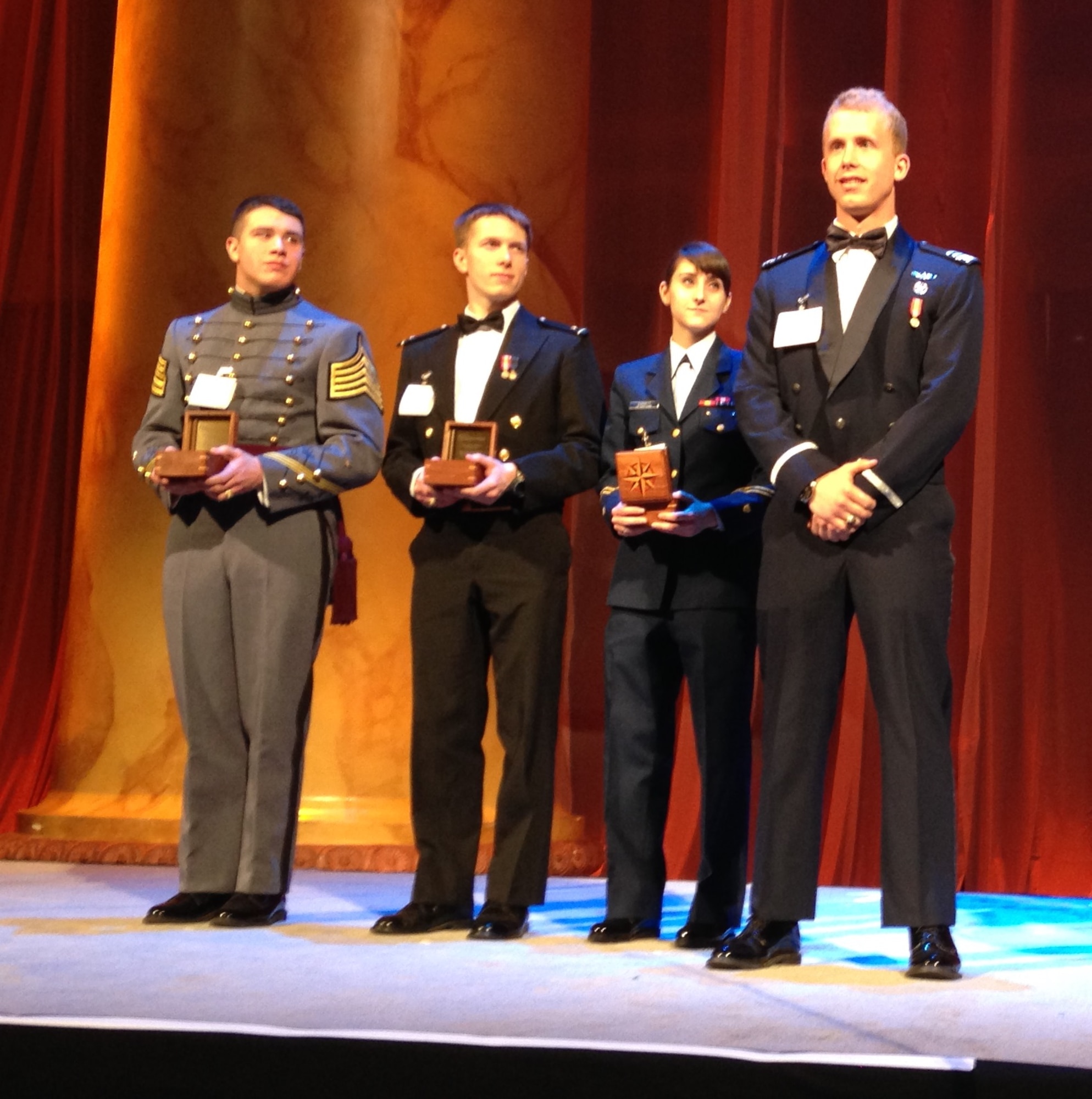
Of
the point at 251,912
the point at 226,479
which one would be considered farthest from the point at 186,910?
the point at 226,479

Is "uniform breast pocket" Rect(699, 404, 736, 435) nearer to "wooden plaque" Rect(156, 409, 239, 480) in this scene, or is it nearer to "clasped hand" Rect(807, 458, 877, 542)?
"clasped hand" Rect(807, 458, 877, 542)

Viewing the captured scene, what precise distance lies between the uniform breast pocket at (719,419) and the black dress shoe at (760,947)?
43.5 inches

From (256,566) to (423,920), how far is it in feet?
2.88

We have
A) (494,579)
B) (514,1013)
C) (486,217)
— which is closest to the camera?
(514,1013)

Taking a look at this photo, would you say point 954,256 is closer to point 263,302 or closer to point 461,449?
point 461,449

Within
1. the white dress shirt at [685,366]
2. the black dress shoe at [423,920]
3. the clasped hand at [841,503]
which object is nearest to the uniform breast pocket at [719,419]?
the white dress shirt at [685,366]

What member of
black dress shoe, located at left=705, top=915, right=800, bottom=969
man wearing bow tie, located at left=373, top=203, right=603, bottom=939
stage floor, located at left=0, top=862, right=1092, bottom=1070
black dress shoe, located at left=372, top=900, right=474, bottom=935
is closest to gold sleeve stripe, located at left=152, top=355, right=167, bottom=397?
man wearing bow tie, located at left=373, top=203, right=603, bottom=939

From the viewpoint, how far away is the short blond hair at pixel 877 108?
10.4ft

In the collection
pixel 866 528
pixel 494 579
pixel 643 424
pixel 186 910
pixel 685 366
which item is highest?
pixel 685 366

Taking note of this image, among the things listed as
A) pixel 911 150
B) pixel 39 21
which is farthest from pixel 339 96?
pixel 911 150

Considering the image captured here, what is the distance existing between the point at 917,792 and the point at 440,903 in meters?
1.14

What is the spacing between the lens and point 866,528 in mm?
3078

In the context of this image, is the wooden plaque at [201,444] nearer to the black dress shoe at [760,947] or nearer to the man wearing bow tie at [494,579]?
the man wearing bow tie at [494,579]

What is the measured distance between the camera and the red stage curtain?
5.96 meters
